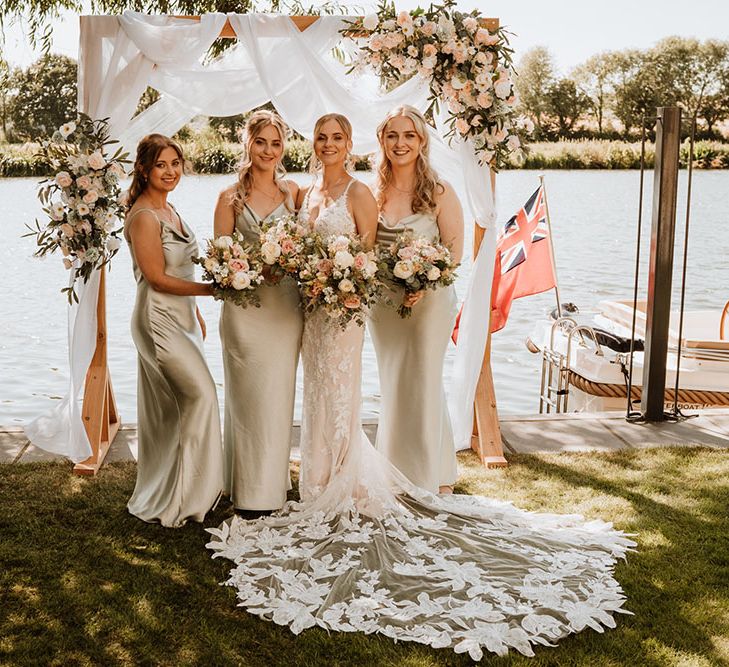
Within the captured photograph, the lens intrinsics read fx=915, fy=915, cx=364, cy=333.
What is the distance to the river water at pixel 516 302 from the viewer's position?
10797 millimetres

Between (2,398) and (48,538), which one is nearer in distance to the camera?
(48,538)

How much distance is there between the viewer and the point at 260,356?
16.0 feet

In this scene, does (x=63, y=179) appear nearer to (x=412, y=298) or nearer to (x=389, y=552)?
(x=412, y=298)

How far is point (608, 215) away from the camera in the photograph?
28.5 meters

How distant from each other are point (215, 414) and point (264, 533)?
2.38 feet

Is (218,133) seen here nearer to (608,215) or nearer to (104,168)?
(104,168)

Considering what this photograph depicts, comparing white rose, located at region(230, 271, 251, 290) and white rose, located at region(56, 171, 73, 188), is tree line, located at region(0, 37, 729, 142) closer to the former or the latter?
white rose, located at region(56, 171, 73, 188)

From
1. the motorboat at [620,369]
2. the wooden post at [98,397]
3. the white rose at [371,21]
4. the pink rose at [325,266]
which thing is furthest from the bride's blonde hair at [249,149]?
the motorboat at [620,369]

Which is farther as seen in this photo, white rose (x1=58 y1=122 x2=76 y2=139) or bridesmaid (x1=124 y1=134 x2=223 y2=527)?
white rose (x1=58 y1=122 x2=76 y2=139)

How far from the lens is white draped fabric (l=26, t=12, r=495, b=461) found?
5.53 metres

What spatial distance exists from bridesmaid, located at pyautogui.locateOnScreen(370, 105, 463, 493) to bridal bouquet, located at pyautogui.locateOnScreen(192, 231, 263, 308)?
0.76m

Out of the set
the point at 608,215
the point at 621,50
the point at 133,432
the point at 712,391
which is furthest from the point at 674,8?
the point at 133,432

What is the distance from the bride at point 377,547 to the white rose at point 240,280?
0.50m

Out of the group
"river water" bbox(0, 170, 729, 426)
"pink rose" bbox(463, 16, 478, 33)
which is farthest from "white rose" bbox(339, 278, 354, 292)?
"river water" bbox(0, 170, 729, 426)
